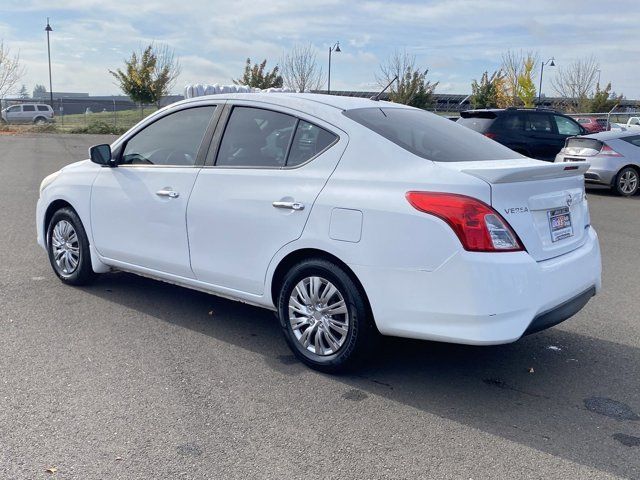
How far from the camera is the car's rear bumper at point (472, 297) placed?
3.64 metres

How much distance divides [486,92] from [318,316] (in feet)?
142

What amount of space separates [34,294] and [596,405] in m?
4.57

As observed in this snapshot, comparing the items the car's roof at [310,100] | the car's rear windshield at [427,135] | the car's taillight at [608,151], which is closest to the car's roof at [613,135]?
the car's taillight at [608,151]

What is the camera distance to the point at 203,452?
3377mm

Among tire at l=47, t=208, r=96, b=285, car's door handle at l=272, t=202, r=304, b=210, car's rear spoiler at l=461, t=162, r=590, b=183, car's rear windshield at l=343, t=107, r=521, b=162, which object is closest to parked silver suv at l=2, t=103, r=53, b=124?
tire at l=47, t=208, r=96, b=285

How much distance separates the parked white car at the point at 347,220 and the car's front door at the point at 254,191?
0.4 inches

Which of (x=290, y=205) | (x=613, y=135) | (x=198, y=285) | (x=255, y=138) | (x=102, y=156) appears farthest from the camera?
(x=613, y=135)

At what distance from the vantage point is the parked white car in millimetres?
3721

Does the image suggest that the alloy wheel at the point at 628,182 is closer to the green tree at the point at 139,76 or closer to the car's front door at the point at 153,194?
the car's front door at the point at 153,194

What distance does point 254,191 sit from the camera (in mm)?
4559

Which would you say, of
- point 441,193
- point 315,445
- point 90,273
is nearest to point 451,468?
point 315,445

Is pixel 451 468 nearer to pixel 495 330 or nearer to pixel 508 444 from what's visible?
pixel 508 444

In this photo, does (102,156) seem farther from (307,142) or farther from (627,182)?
(627,182)

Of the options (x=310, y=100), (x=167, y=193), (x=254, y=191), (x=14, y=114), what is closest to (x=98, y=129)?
(x=14, y=114)
